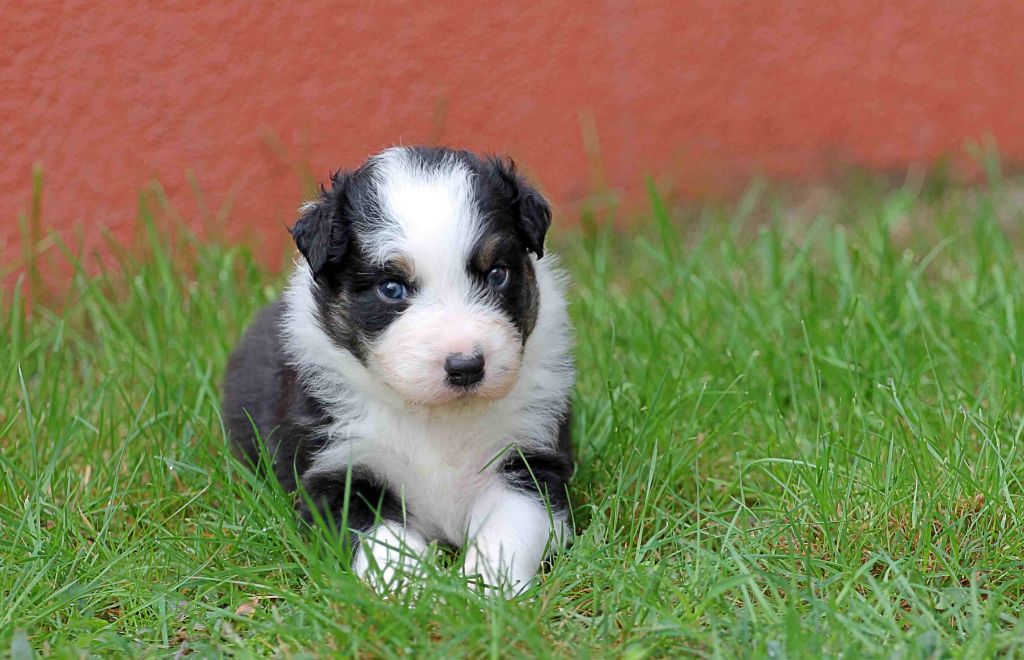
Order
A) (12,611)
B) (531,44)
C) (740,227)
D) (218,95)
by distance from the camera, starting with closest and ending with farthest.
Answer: (12,611), (218,95), (531,44), (740,227)

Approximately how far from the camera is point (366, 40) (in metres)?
5.61

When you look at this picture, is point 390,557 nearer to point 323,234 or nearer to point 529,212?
point 323,234

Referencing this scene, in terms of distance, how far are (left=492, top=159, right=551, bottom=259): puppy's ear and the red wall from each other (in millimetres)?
2098

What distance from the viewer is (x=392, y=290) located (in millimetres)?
3447

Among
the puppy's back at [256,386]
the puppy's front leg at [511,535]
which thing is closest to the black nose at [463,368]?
the puppy's front leg at [511,535]

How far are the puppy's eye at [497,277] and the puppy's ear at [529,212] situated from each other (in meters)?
0.16

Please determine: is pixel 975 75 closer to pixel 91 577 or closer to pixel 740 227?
pixel 740 227

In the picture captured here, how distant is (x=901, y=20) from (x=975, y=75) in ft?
1.61

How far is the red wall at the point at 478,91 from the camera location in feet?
17.4

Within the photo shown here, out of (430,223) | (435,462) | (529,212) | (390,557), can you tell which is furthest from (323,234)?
(390,557)

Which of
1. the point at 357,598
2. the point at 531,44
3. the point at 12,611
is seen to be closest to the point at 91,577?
the point at 12,611

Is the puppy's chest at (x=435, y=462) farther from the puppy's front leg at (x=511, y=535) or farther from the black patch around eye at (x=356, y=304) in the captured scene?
the black patch around eye at (x=356, y=304)

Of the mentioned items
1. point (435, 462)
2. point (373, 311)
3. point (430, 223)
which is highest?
point (430, 223)

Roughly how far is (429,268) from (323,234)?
34cm
